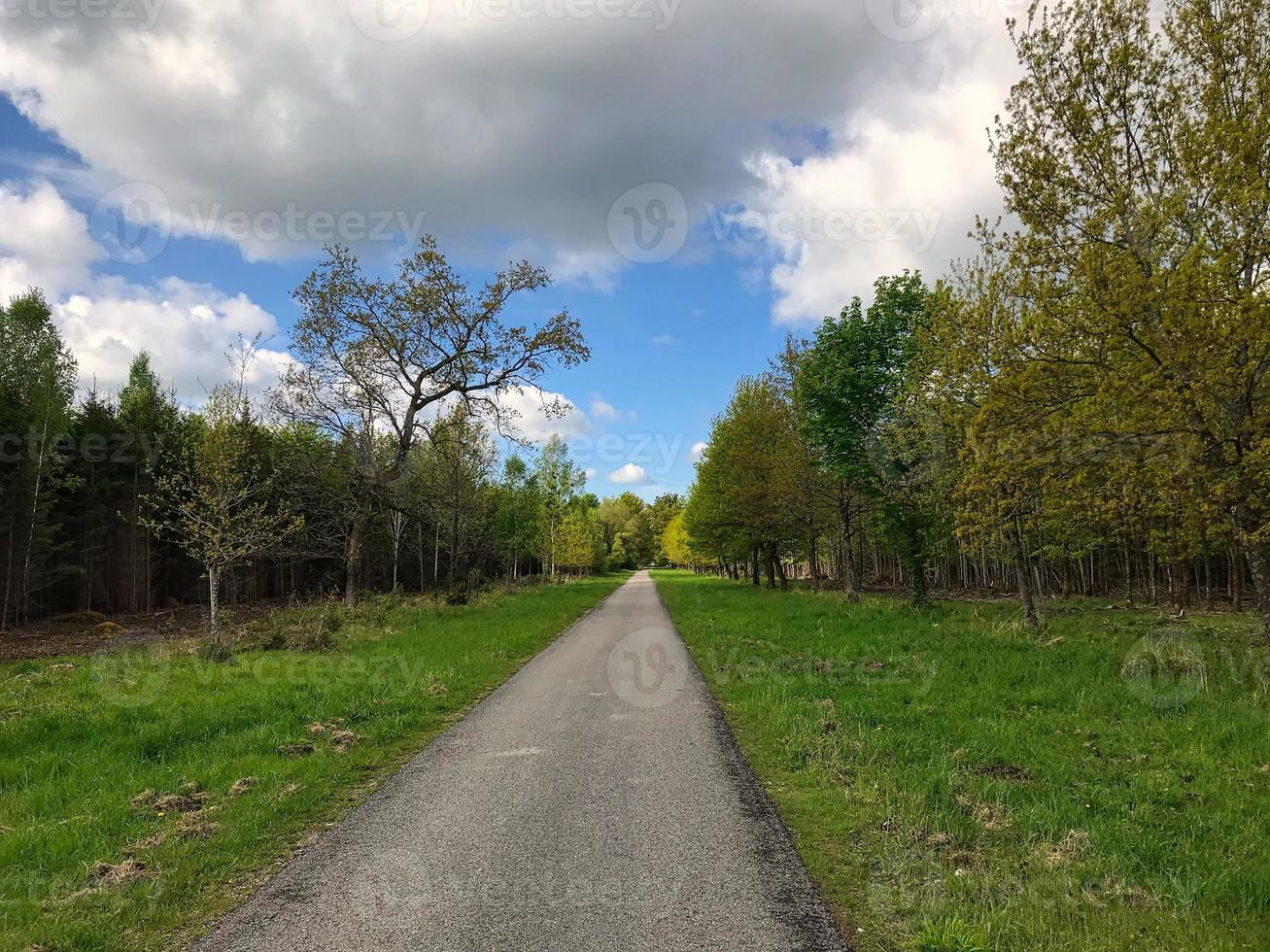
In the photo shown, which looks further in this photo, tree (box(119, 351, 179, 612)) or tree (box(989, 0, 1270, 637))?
tree (box(119, 351, 179, 612))

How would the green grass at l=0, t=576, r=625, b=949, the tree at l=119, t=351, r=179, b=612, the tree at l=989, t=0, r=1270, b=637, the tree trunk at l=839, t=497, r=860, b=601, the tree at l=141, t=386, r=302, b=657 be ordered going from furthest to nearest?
the tree at l=119, t=351, r=179, b=612 → the tree trunk at l=839, t=497, r=860, b=601 → the tree at l=141, t=386, r=302, b=657 → the tree at l=989, t=0, r=1270, b=637 → the green grass at l=0, t=576, r=625, b=949

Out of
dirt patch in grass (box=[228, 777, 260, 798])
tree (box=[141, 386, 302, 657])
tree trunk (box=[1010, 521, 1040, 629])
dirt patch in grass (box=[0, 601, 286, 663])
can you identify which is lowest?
dirt patch in grass (box=[0, 601, 286, 663])

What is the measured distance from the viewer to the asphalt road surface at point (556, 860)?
399 centimetres

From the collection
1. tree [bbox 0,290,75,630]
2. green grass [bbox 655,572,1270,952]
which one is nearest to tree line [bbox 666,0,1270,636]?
green grass [bbox 655,572,1270,952]

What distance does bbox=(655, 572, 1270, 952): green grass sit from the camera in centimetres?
416

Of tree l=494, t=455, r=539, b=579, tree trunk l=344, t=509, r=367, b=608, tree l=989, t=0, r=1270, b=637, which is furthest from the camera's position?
tree l=494, t=455, r=539, b=579

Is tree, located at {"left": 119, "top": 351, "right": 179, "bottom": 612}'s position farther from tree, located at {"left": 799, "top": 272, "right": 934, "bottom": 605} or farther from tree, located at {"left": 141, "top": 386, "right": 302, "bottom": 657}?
tree, located at {"left": 799, "top": 272, "right": 934, "bottom": 605}

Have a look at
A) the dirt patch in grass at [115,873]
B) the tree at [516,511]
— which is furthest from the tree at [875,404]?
the tree at [516,511]

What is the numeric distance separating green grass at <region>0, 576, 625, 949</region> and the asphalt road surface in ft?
1.68

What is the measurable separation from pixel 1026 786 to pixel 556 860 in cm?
471

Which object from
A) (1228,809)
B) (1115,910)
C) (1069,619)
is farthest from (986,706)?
(1069,619)

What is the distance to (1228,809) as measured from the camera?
5855 mm

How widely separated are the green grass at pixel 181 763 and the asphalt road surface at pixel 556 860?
20.1 inches

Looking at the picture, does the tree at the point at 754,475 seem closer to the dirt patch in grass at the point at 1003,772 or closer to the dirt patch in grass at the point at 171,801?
the dirt patch in grass at the point at 1003,772
